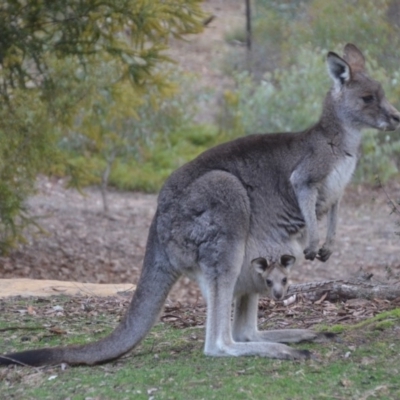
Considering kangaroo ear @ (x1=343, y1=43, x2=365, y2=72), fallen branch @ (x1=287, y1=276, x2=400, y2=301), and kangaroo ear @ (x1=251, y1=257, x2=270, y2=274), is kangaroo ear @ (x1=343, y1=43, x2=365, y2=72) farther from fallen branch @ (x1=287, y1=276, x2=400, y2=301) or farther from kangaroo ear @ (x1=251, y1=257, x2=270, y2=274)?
fallen branch @ (x1=287, y1=276, x2=400, y2=301)

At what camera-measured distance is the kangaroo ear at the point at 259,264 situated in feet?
19.7

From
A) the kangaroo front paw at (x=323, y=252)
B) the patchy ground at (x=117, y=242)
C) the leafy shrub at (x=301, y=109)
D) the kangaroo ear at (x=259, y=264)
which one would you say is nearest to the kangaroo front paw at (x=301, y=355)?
the kangaroo ear at (x=259, y=264)

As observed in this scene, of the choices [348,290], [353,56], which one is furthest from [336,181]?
[348,290]

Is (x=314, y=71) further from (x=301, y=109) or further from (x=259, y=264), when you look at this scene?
(x=259, y=264)

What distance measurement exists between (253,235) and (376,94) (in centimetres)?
131

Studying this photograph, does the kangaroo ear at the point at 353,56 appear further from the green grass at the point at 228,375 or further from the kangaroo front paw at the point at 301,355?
the kangaroo front paw at the point at 301,355

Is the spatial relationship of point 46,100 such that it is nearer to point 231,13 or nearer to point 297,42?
point 297,42

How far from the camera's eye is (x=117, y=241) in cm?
1536

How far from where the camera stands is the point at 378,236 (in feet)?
53.4

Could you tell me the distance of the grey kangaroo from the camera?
5828 mm

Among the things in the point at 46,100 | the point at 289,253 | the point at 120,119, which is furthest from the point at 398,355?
the point at 120,119

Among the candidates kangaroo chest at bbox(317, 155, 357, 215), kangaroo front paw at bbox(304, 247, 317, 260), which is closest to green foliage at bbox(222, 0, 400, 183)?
kangaroo chest at bbox(317, 155, 357, 215)

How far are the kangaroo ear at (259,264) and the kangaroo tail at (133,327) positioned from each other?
510 mm

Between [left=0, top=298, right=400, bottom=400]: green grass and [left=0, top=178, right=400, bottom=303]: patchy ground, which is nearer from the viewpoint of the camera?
[left=0, top=298, right=400, bottom=400]: green grass
